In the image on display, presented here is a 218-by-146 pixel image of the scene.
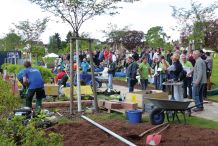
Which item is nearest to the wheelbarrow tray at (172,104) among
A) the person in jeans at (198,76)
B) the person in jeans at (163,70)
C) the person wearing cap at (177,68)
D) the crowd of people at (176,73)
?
the crowd of people at (176,73)

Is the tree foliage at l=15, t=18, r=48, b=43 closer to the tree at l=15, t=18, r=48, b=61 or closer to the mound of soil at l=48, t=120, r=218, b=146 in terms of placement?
the tree at l=15, t=18, r=48, b=61

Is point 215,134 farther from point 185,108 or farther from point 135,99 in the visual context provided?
point 135,99

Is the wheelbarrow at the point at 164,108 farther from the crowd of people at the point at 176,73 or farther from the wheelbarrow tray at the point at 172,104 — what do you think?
the crowd of people at the point at 176,73

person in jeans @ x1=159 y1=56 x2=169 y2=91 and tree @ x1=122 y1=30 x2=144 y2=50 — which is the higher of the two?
tree @ x1=122 y1=30 x2=144 y2=50

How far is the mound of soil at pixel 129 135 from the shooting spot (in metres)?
9.45

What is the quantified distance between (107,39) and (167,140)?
5071 cm

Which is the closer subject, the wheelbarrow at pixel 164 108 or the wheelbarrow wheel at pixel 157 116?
the wheelbarrow at pixel 164 108

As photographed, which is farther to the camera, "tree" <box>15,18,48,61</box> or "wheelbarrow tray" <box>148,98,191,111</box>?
"tree" <box>15,18,48,61</box>

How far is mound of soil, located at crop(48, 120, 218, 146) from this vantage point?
945 centimetres

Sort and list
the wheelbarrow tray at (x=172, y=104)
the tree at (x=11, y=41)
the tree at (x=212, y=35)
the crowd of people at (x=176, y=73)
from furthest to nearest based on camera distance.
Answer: the tree at (x=11, y=41), the tree at (x=212, y=35), the crowd of people at (x=176, y=73), the wheelbarrow tray at (x=172, y=104)

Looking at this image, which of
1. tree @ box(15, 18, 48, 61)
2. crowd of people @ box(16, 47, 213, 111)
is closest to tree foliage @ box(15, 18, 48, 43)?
tree @ box(15, 18, 48, 61)

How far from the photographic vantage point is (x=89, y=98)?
1770 cm

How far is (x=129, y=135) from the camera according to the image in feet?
33.1

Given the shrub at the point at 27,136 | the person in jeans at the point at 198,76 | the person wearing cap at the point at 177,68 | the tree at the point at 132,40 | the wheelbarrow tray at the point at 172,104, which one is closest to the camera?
the shrub at the point at 27,136
